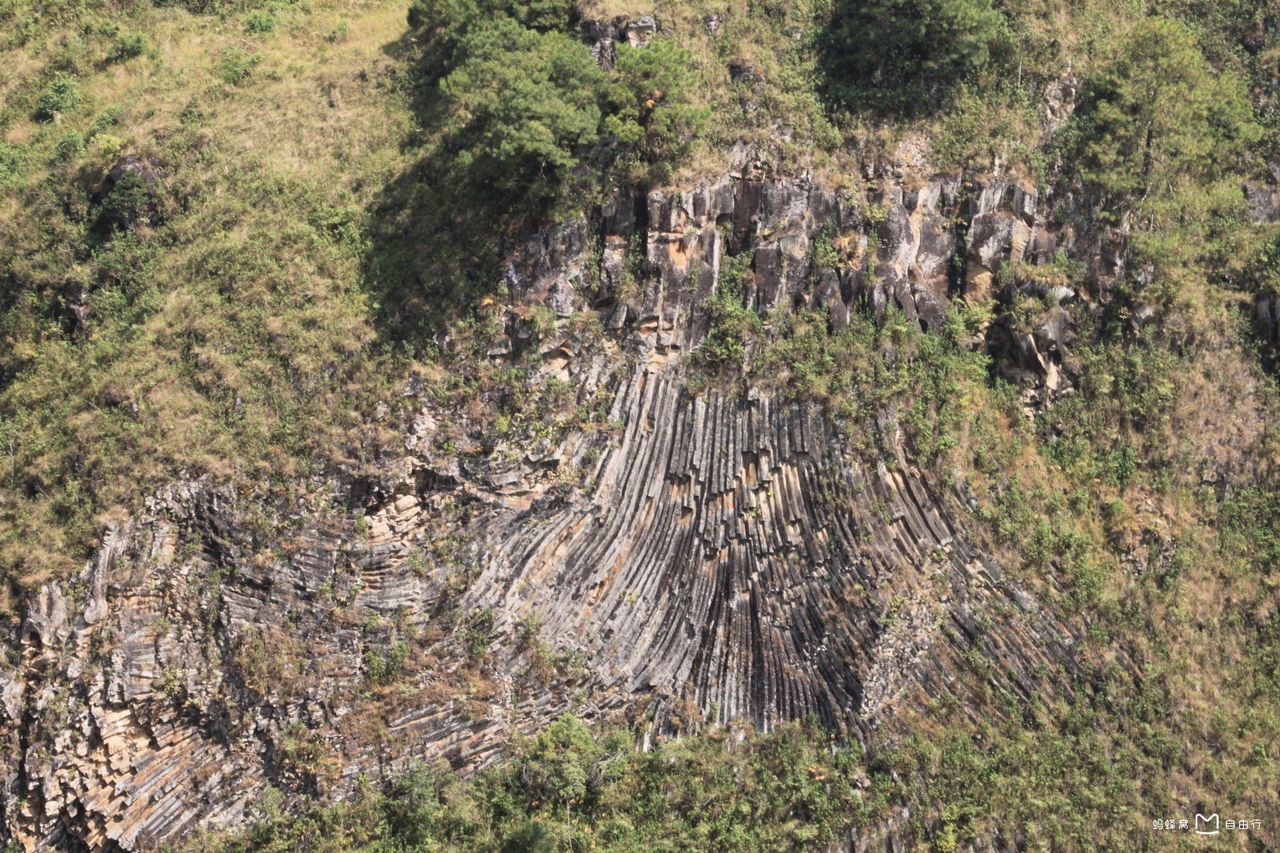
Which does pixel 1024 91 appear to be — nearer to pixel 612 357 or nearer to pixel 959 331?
pixel 959 331

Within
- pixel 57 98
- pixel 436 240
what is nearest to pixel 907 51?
pixel 436 240

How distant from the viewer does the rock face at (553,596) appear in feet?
50.5

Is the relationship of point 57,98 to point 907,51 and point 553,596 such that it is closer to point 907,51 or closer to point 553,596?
point 553,596

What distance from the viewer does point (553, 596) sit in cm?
1636

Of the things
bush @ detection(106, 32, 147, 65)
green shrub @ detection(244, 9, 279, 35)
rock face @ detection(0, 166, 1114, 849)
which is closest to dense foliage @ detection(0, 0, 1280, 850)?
rock face @ detection(0, 166, 1114, 849)

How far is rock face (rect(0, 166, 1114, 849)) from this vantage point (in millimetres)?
15391

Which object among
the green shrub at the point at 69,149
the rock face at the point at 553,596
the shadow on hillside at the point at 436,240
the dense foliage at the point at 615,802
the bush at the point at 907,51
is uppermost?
the bush at the point at 907,51
